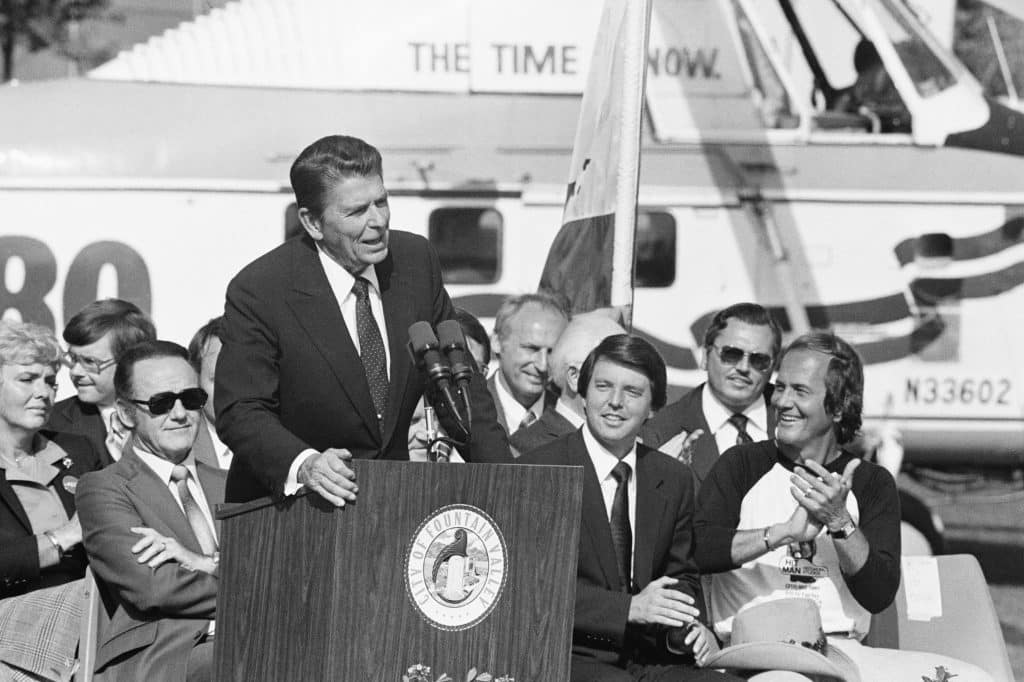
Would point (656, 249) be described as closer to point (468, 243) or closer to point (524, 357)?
point (468, 243)

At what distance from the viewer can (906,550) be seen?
848cm

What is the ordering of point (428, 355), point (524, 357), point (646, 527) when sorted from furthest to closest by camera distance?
point (524, 357), point (646, 527), point (428, 355)

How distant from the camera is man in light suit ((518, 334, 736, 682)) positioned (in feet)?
13.0

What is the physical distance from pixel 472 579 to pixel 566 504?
277mm

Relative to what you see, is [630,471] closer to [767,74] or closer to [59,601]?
[59,601]

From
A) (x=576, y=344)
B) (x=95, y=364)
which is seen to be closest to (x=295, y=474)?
(x=576, y=344)

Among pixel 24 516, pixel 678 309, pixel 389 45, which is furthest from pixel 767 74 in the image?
pixel 24 516

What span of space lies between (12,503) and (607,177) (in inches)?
113

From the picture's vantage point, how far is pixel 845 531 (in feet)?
13.9

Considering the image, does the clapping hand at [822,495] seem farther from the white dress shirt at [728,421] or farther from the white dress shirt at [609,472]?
the white dress shirt at [728,421]

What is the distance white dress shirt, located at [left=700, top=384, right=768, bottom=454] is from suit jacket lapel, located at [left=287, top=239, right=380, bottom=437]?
2.08 metres

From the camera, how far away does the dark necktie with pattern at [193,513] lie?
4352 mm

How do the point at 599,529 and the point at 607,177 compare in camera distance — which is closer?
the point at 599,529

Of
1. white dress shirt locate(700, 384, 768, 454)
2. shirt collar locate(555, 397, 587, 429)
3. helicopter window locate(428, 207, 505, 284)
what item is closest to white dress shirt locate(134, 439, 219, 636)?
shirt collar locate(555, 397, 587, 429)
